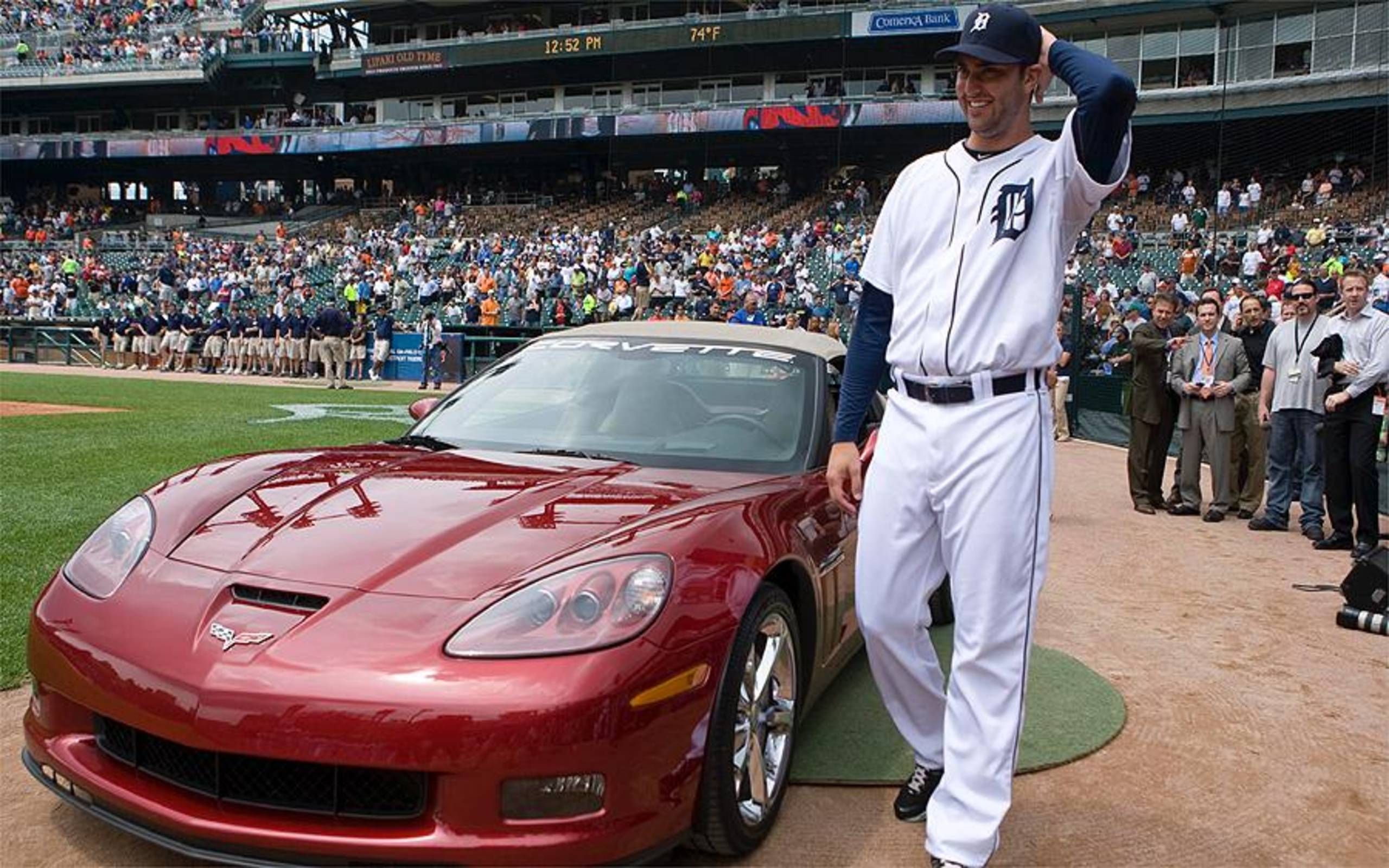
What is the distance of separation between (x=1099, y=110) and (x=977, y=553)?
103 centimetres

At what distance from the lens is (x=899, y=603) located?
108 inches

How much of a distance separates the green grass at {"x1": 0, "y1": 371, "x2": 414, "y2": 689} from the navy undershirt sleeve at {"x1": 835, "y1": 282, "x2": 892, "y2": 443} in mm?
2948

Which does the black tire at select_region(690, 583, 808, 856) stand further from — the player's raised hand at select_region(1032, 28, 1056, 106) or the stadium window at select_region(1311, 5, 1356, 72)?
the stadium window at select_region(1311, 5, 1356, 72)

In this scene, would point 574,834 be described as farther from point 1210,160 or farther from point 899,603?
point 1210,160

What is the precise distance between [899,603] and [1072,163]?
113 cm

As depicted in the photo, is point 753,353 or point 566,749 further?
point 753,353

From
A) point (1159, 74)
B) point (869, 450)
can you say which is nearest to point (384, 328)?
point (869, 450)

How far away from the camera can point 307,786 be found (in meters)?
2.25

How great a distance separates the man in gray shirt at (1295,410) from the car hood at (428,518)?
6.05m

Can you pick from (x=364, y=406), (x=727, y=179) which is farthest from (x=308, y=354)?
(x=727, y=179)

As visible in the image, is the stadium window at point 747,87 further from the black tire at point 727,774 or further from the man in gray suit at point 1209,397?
the black tire at point 727,774

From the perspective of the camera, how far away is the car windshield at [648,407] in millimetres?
3582

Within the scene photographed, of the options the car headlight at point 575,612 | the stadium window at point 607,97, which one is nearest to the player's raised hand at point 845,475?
the car headlight at point 575,612

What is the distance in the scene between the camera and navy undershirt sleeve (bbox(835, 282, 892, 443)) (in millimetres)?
2941
